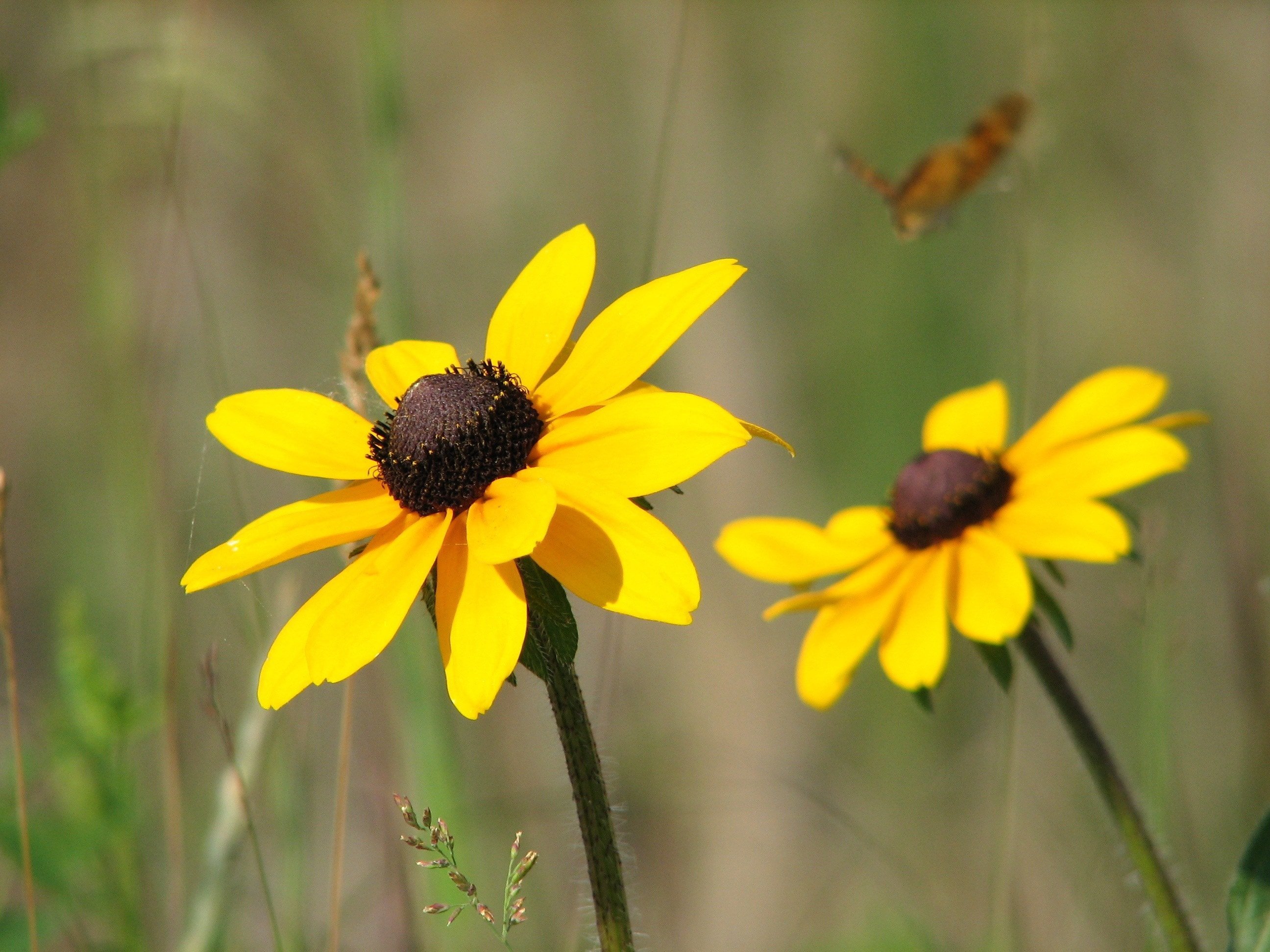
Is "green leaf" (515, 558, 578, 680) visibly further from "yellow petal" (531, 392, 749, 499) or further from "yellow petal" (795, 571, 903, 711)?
"yellow petal" (795, 571, 903, 711)

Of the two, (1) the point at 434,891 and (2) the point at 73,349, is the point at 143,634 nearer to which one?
(1) the point at 434,891

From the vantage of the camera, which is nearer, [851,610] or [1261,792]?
[851,610]

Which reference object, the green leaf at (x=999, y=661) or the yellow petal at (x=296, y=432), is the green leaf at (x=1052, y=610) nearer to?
the green leaf at (x=999, y=661)

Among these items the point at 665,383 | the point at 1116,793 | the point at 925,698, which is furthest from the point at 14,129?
the point at 665,383

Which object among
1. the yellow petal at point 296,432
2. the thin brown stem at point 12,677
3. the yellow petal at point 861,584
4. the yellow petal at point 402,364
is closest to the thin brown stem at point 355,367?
the yellow petal at point 402,364

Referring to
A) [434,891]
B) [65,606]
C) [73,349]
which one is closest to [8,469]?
[73,349]

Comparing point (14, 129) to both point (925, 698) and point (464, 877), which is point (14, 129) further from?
point (925, 698)
